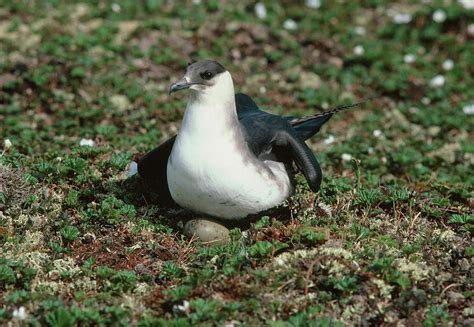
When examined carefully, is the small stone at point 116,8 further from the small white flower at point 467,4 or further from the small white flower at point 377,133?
the small white flower at point 467,4

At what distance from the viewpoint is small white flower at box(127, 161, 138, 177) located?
21.4 feet

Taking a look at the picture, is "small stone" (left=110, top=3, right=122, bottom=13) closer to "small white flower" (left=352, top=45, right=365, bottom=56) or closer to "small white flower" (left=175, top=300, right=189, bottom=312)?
"small white flower" (left=352, top=45, right=365, bottom=56)

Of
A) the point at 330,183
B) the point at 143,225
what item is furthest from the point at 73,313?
the point at 330,183

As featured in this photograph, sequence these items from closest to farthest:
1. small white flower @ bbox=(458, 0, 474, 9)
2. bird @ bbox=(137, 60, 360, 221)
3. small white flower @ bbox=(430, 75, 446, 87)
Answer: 1. bird @ bbox=(137, 60, 360, 221)
2. small white flower @ bbox=(430, 75, 446, 87)
3. small white flower @ bbox=(458, 0, 474, 9)

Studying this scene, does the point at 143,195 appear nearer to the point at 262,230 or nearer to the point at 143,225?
the point at 143,225

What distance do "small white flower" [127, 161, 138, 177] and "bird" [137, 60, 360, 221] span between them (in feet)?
2.20

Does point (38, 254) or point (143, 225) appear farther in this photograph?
Result: point (143, 225)

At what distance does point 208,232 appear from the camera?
562 centimetres

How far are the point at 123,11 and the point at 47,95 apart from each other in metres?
2.30

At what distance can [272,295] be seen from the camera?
192 inches

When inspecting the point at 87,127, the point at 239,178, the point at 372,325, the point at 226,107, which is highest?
the point at 226,107

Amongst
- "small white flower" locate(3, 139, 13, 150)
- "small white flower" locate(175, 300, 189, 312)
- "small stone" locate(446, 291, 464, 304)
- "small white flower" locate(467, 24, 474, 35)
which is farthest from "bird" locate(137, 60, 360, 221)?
"small white flower" locate(467, 24, 474, 35)

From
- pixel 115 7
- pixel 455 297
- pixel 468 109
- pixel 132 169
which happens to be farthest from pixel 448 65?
pixel 455 297

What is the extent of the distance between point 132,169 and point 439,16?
6.10 meters
